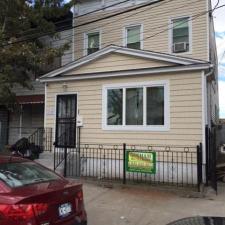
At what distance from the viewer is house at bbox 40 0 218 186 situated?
11.4 m

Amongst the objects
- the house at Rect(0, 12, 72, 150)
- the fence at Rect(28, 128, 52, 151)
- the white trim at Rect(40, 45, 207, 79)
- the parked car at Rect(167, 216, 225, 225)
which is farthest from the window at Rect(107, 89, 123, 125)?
the parked car at Rect(167, 216, 225, 225)

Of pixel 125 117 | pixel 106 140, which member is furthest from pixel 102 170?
pixel 125 117

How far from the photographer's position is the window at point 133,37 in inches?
639

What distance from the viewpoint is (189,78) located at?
451 inches

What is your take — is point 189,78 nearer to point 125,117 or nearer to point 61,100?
point 125,117

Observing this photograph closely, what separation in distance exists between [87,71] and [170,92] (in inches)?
129

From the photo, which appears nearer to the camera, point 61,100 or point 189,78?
point 189,78

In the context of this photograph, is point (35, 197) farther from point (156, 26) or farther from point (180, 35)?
point (156, 26)

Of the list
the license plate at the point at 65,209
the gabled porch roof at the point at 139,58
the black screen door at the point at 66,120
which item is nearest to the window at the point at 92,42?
the gabled porch roof at the point at 139,58

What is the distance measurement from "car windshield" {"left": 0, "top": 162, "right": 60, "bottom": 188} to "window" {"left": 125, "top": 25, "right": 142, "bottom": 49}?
10.9m

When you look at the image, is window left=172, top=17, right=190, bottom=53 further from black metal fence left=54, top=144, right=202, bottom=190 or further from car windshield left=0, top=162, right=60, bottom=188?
car windshield left=0, top=162, right=60, bottom=188

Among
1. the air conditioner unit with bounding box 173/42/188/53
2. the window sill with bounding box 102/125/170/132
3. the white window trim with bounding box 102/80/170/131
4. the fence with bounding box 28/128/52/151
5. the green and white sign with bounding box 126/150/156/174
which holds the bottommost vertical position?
the green and white sign with bounding box 126/150/156/174

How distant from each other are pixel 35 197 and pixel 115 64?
855 centimetres

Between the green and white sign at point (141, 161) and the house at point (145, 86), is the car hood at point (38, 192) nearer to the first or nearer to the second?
the green and white sign at point (141, 161)
